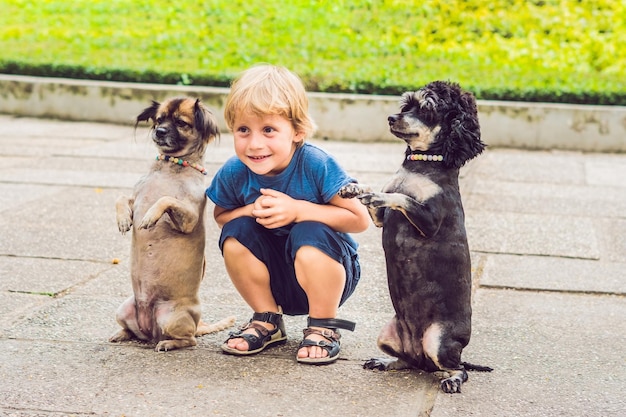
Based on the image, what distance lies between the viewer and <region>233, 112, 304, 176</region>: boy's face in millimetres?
3520

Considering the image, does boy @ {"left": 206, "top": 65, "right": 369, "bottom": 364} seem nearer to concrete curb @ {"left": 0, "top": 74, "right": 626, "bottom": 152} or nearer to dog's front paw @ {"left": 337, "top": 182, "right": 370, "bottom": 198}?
dog's front paw @ {"left": 337, "top": 182, "right": 370, "bottom": 198}

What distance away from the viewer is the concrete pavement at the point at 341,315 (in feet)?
10.3

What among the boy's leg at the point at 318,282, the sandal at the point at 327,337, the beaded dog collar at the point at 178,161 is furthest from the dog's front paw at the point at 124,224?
the sandal at the point at 327,337

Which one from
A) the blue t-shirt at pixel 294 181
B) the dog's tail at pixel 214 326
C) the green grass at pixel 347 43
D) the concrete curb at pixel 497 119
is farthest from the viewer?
the green grass at pixel 347 43

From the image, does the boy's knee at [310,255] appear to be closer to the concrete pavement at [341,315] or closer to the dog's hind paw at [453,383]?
the concrete pavement at [341,315]

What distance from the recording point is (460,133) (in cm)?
317

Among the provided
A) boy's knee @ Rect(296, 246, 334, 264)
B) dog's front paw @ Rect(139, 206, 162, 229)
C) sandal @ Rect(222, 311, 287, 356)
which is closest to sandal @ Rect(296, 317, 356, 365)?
sandal @ Rect(222, 311, 287, 356)

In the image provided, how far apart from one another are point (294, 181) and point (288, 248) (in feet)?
0.87

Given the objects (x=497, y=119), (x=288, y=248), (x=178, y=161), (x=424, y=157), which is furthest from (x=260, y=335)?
(x=497, y=119)

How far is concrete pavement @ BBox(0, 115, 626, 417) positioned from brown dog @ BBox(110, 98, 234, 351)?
118 mm

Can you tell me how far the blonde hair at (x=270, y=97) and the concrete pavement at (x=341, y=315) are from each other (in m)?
0.93

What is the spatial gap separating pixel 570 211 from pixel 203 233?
3.44m

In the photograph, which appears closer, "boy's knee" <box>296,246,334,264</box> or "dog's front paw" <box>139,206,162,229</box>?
"dog's front paw" <box>139,206,162,229</box>

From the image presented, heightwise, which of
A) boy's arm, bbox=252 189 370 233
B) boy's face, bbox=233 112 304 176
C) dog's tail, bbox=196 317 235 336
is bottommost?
dog's tail, bbox=196 317 235 336
